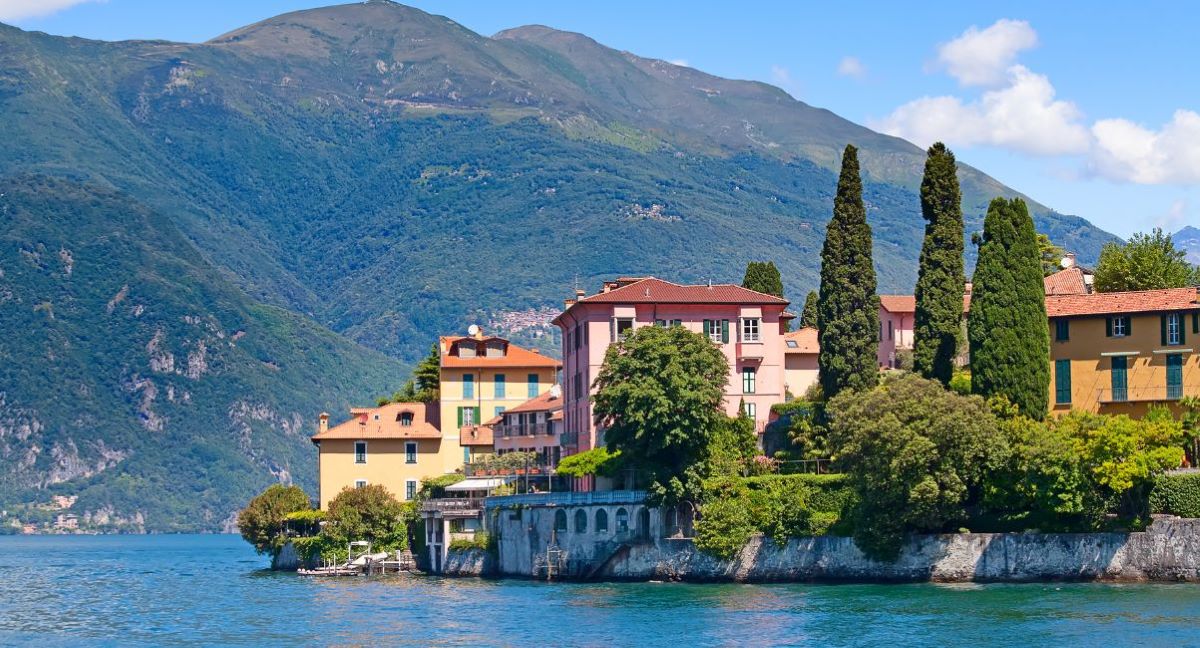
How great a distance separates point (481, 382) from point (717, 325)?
999 inches

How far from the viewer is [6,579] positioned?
135 meters

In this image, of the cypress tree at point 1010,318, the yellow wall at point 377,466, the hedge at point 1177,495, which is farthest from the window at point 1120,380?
the yellow wall at point 377,466

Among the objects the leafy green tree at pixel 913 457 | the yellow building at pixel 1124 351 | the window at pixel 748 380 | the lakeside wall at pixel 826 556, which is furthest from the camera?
the window at pixel 748 380

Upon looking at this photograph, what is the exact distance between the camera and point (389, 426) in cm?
12556

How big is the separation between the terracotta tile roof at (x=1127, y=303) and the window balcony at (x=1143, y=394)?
368cm

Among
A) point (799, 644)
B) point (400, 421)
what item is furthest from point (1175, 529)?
point (400, 421)

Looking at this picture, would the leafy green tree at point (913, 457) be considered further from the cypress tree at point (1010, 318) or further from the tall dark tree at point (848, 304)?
the tall dark tree at point (848, 304)

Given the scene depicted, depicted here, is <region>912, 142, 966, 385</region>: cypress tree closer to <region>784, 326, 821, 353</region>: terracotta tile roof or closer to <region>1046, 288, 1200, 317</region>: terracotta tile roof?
<region>1046, 288, 1200, 317</region>: terracotta tile roof

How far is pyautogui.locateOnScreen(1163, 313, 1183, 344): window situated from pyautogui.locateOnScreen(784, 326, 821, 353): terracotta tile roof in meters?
29.0

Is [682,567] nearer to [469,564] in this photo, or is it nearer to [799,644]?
[469,564]

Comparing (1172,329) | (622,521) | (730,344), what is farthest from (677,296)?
(1172,329)

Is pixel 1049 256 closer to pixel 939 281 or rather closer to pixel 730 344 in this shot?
pixel 730 344

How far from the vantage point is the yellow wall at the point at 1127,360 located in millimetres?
90312

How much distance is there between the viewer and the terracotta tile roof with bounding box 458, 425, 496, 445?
410 feet
